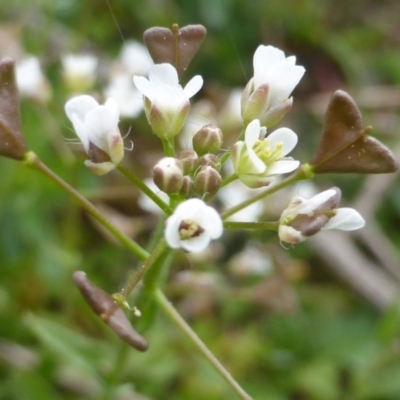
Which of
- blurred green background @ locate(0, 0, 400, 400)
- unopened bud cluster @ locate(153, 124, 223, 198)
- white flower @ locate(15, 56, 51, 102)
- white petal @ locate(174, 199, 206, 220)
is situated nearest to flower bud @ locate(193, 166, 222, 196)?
unopened bud cluster @ locate(153, 124, 223, 198)

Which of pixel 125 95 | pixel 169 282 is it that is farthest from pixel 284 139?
pixel 169 282

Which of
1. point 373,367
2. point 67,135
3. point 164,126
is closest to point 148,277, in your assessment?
point 164,126

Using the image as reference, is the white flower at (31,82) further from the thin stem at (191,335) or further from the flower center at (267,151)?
the flower center at (267,151)

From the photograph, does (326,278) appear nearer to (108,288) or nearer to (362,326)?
(362,326)

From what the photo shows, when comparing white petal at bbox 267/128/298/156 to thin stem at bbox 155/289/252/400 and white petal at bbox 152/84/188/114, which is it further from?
thin stem at bbox 155/289/252/400

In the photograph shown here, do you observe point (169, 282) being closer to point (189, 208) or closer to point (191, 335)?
point (191, 335)
